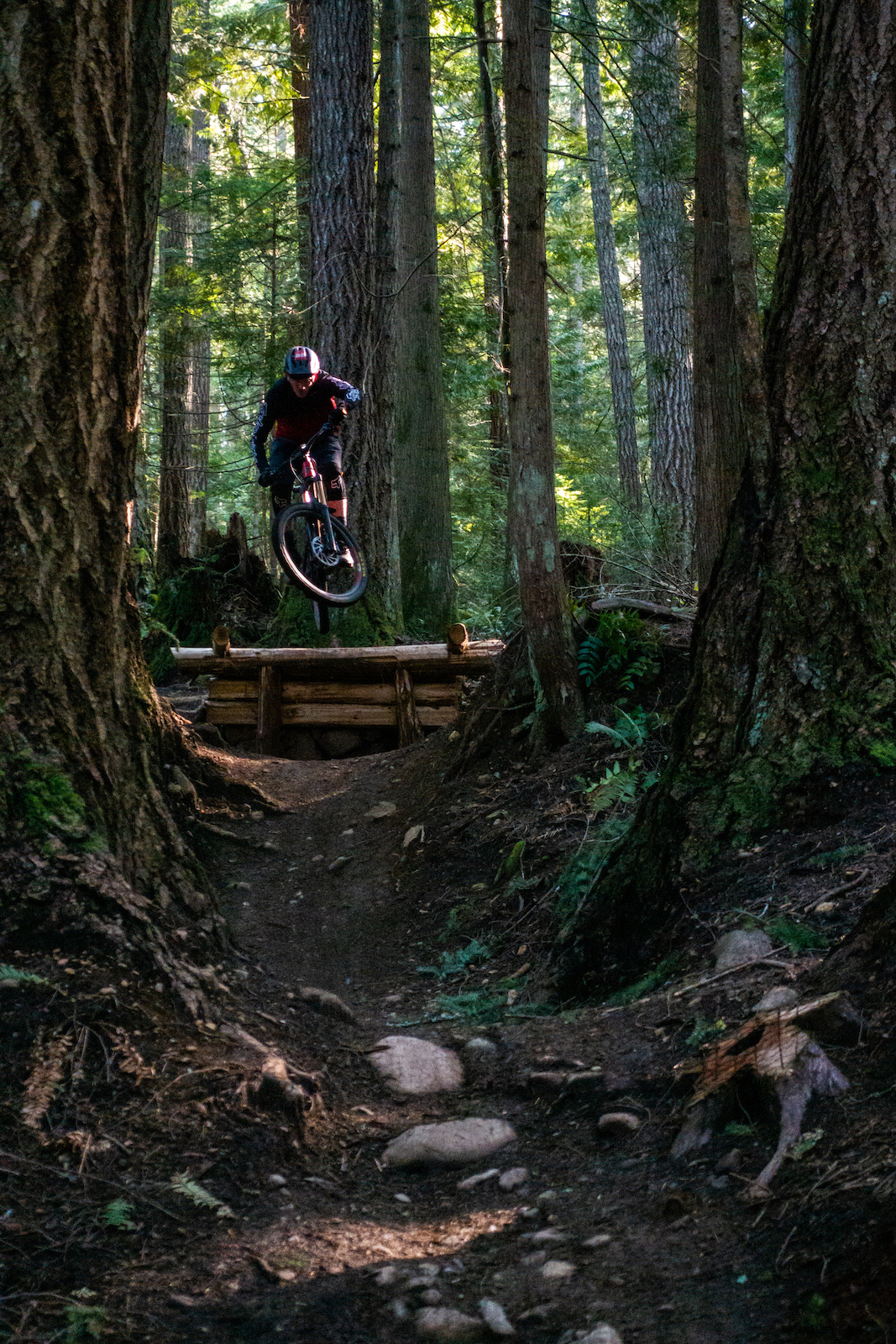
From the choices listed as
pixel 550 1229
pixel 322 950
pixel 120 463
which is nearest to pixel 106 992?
pixel 550 1229

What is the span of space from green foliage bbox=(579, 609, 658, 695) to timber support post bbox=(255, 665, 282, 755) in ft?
12.9

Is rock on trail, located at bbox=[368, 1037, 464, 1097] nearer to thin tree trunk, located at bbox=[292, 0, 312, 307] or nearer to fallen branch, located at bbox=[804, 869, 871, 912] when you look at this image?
fallen branch, located at bbox=[804, 869, 871, 912]

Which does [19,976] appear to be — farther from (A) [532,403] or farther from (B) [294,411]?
(B) [294,411]

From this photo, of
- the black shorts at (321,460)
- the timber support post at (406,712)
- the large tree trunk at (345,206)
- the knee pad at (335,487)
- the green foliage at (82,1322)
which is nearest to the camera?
the green foliage at (82,1322)

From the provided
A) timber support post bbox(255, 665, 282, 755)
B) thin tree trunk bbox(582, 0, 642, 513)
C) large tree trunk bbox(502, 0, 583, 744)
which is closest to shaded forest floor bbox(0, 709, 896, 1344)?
large tree trunk bbox(502, 0, 583, 744)

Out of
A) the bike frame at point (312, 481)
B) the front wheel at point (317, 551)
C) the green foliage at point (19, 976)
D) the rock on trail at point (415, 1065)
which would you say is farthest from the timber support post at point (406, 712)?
the green foliage at point (19, 976)

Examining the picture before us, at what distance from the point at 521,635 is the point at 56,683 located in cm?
408

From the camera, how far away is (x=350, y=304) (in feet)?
35.9

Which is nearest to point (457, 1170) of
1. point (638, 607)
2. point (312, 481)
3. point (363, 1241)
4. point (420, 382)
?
point (363, 1241)

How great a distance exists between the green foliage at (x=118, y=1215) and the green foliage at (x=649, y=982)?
6.46ft

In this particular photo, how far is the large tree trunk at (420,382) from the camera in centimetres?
1313

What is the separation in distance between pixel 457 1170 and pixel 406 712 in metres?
6.56

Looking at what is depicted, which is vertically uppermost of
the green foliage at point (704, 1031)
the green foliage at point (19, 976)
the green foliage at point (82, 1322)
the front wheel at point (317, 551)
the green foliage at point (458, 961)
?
the front wheel at point (317, 551)

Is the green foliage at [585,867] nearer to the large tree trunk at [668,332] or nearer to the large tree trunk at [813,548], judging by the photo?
the large tree trunk at [813,548]
